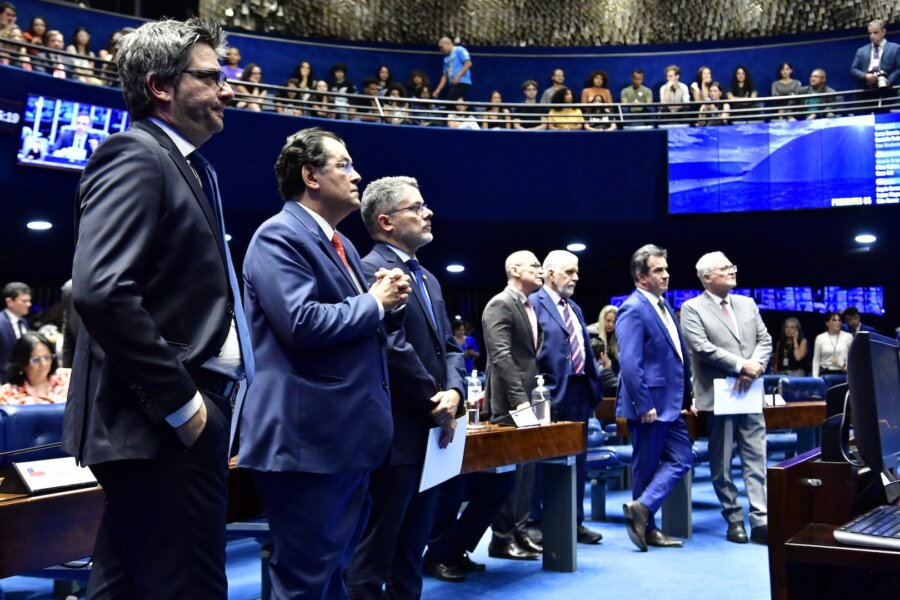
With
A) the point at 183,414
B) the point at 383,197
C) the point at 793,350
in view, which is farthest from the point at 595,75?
the point at 183,414

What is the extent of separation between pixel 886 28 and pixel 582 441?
35.9 feet

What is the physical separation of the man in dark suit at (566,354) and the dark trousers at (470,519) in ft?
2.15

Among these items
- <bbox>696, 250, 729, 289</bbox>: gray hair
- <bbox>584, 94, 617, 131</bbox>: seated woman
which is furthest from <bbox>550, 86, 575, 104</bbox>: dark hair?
<bbox>696, 250, 729, 289</bbox>: gray hair

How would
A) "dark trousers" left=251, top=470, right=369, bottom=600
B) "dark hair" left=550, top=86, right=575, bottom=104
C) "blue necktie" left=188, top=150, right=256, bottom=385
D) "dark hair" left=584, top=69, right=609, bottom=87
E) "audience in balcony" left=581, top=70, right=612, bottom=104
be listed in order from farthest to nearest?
"dark hair" left=584, top=69, right=609, bottom=87 < "audience in balcony" left=581, top=70, right=612, bottom=104 < "dark hair" left=550, top=86, right=575, bottom=104 < "dark trousers" left=251, top=470, right=369, bottom=600 < "blue necktie" left=188, top=150, right=256, bottom=385

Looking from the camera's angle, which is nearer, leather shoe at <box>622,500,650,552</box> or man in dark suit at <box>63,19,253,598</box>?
man in dark suit at <box>63,19,253,598</box>

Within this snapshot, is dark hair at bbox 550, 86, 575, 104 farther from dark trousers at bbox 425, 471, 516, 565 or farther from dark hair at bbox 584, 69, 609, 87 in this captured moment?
dark trousers at bbox 425, 471, 516, 565

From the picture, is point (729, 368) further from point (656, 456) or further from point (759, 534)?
point (759, 534)

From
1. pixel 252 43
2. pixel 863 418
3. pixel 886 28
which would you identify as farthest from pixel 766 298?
pixel 863 418

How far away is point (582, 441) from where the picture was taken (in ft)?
13.8

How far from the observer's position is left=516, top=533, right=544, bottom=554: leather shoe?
451cm

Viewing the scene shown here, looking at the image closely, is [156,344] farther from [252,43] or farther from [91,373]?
[252,43]

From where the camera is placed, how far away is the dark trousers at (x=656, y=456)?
4715 millimetres

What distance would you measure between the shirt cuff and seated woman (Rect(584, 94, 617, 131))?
30.7 ft

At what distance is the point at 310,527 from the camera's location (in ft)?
6.89
